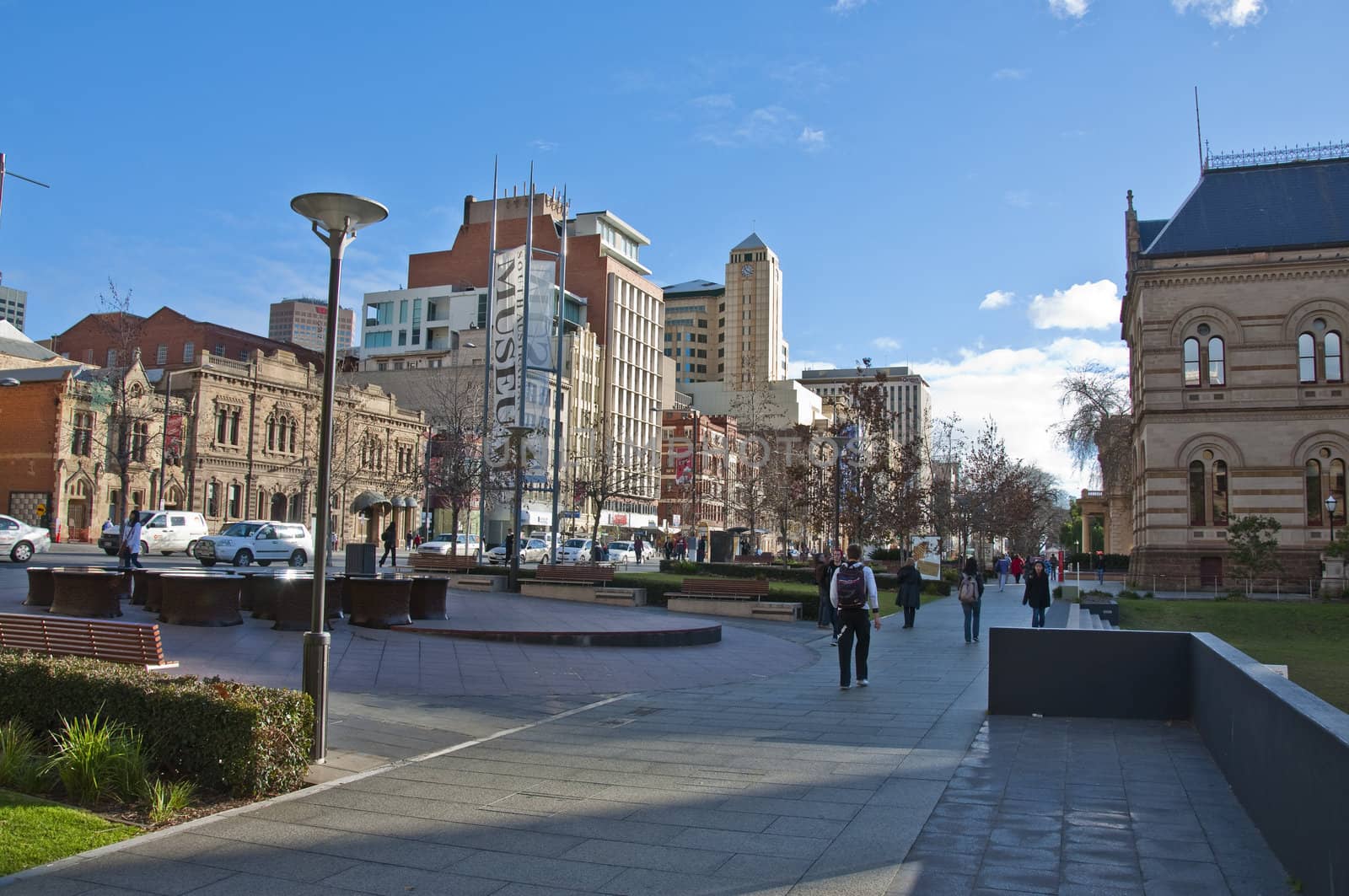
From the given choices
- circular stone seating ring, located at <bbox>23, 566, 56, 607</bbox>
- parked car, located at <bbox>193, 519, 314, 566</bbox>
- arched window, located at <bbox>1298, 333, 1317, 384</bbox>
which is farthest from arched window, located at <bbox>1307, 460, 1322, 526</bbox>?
circular stone seating ring, located at <bbox>23, 566, 56, 607</bbox>

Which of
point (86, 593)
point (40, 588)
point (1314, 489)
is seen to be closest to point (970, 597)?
point (86, 593)

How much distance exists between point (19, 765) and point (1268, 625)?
78.6ft

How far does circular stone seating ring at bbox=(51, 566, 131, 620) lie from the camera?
16.1m

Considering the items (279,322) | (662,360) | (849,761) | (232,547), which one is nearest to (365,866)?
(849,761)

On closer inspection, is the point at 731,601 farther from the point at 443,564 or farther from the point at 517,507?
the point at 443,564

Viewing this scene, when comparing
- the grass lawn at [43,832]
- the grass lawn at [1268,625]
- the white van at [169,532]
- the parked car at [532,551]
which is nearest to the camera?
the grass lawn at [43,832]

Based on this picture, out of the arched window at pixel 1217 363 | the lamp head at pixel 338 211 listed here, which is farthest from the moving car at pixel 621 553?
the lamp head at pixel 338 211

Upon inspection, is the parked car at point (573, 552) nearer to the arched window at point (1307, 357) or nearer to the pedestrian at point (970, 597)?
the arched window at point (1307, 357)

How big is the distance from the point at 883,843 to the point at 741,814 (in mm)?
1079

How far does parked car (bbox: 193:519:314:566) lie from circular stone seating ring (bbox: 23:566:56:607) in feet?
53.7

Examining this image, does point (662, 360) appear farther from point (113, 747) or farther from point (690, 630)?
point (113, 747)

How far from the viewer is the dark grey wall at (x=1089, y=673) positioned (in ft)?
35.1

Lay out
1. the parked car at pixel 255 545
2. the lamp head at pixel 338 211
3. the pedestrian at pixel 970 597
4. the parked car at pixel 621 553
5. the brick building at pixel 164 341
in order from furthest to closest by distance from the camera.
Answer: the brick building at pixel 164 341, the parked car at pixel 621 553, the parked car at pixel 255 545, the pedestrian at pixel 970 597, the lamp head at pixel 338 211

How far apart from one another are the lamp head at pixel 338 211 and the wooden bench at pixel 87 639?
153 inches
